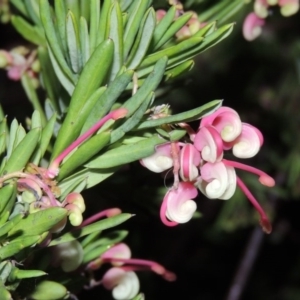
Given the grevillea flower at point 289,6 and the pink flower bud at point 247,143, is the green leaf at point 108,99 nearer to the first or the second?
the pink flower bud at point 247,143

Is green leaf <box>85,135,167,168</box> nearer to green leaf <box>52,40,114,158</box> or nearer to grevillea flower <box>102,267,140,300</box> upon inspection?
green leaf <box>52,40,114,158</box>

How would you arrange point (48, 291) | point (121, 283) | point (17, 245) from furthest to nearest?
point (121, 283)
point (48, 291)
point (17, 245)

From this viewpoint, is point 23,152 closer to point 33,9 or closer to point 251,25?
point 33,9

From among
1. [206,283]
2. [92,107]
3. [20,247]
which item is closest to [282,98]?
[206,283]

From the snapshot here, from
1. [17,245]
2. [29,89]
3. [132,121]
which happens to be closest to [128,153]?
[132,121]

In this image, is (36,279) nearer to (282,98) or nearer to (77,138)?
(77,138)

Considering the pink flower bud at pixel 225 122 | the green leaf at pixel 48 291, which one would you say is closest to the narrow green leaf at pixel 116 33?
the pink flower bud at pixel 225 122
